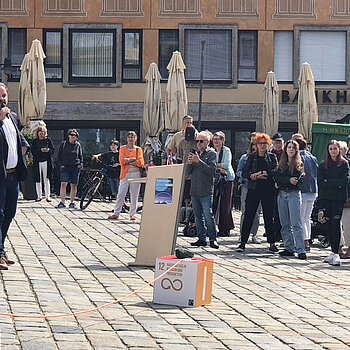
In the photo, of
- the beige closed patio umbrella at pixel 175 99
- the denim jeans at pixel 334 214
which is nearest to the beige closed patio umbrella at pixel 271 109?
the beige closed patio umbrella at pixel 175 99

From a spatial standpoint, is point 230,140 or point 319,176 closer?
point 319,176

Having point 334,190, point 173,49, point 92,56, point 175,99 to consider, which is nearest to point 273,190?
point 334,190

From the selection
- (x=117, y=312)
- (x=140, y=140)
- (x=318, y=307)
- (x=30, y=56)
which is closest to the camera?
(x=117, y=312)

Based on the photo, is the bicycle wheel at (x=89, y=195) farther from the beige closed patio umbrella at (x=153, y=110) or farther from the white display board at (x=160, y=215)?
the white display board at (x=160, y=215)

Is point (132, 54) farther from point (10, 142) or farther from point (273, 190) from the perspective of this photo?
point (10, 142)

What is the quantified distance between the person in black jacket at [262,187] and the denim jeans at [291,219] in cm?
35

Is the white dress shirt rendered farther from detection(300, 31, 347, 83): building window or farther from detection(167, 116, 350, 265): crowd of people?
detection(300, 31, 347, 83): building window

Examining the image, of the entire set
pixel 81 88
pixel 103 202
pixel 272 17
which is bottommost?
pixel 103 202

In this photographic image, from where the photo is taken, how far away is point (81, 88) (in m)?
40.2

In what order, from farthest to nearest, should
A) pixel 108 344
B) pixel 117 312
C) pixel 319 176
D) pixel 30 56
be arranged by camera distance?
pixel 30 56 → pixel 319 176 → pixel 117 312 → pixel 108 344

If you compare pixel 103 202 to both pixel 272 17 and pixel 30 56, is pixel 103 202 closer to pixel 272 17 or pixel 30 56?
pixel 30 56

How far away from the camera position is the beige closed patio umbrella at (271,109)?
33500 millimetres

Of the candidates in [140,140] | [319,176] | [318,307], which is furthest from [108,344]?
[140,140]

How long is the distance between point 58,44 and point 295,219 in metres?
26.3
